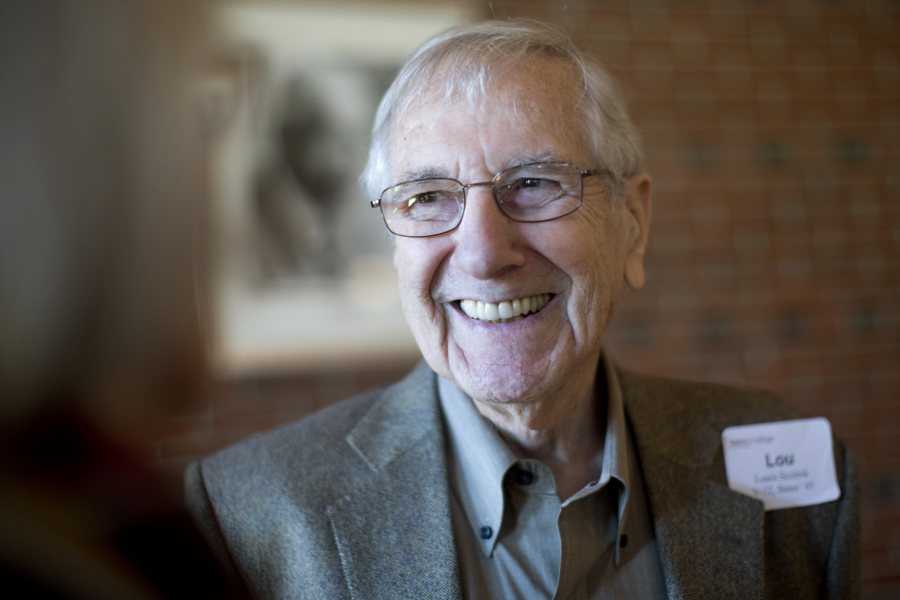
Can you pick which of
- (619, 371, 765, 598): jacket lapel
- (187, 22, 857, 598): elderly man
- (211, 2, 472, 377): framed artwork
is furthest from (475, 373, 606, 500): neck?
(211, 2, 472, 377): framed artwork

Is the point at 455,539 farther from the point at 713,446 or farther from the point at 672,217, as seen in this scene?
the point at 672,217

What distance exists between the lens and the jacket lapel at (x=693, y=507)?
4.08ft

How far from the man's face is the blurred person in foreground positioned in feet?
2.50

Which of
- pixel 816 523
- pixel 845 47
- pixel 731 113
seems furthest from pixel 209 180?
pixel 845 47

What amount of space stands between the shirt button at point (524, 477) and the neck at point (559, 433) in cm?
5

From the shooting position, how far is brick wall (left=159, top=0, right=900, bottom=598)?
9.77ft

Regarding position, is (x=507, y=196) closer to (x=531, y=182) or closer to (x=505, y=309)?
(x=531, y=182)

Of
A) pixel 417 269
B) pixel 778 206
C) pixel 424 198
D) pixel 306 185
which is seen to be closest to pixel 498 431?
pixel 417 269

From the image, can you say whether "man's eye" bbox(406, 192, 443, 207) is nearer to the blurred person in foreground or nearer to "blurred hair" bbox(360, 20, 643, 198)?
"blurred hair" bbox(360, 20, 643, 198)

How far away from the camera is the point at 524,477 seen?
1254 mm

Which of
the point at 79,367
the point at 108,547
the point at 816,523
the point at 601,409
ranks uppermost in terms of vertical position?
the point at 79,367

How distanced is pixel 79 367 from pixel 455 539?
2.86 ft

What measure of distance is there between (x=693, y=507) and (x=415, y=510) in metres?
0.50

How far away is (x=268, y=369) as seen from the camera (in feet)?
8.41
